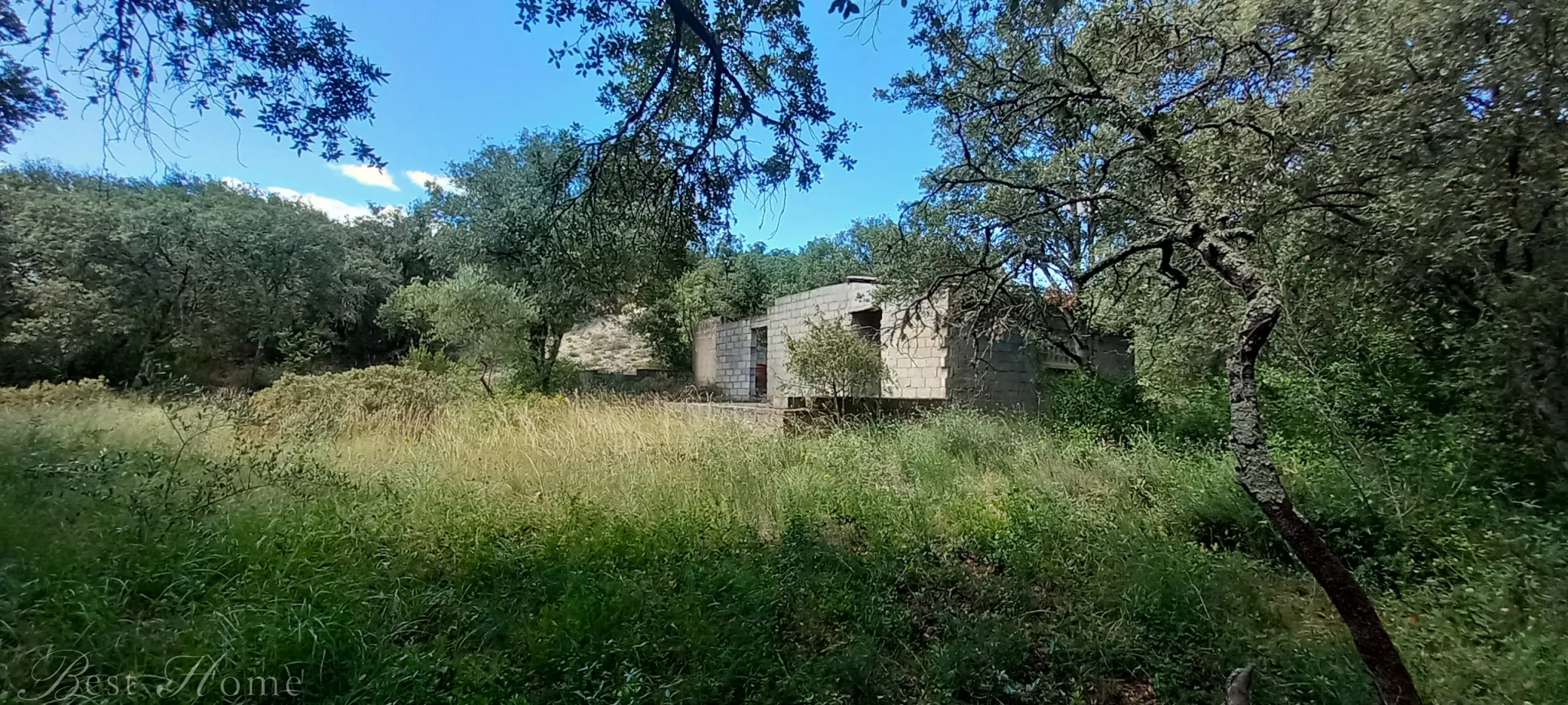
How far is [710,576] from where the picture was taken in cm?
268

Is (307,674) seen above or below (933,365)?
below

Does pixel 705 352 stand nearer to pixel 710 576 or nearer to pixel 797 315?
pixel 797 315

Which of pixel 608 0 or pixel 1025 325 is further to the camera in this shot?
pixel 1025 325

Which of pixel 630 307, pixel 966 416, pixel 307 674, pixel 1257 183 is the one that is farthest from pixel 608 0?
pixel 630 307

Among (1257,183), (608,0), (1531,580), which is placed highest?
(608,0)

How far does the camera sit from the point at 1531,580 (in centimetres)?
228

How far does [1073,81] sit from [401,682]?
5328 mm

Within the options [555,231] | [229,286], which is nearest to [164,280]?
[229,286]

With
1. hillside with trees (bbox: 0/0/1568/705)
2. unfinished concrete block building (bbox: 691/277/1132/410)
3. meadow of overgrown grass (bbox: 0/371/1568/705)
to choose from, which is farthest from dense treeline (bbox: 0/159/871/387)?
meadow of overgrown grass (bbox: 0/371/1568/705)

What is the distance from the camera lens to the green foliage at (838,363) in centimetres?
757

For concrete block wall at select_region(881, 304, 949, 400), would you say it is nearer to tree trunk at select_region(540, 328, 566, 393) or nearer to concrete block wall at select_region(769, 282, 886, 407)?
concrete block wall at select_region(769, 282, 886, 407)

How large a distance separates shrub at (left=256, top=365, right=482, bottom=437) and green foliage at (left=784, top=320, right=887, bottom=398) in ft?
14.1

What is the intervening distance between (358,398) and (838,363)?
5.58 meters

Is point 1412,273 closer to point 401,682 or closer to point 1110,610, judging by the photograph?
point 1110,610
